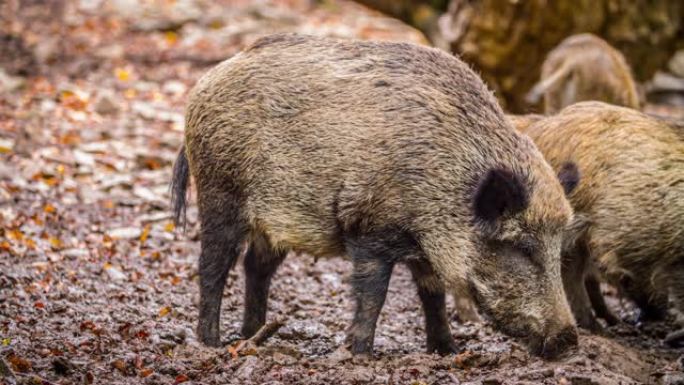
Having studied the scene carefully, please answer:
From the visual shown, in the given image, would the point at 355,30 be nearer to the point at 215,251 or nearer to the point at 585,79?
the point at 585,79

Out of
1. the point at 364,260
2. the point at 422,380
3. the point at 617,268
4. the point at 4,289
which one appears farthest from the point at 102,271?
the point at 617,268

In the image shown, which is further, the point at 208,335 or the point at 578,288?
the point at 578,288

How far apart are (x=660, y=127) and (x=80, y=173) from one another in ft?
17.6

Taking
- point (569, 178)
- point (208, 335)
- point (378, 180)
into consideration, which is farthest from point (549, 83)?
point (208, 335)

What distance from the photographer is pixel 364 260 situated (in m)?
5.84

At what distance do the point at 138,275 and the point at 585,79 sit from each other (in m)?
4.87

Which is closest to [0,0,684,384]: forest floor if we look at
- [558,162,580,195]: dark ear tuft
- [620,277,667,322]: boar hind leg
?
[620,277,667,322]: boar hind leg

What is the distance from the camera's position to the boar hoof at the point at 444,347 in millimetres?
6338

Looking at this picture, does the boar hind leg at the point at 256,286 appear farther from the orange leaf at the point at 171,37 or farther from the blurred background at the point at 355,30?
the orange leaf at the point at 171,37

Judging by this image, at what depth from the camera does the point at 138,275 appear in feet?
25.1

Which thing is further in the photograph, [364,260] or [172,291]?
Result: [172,291]

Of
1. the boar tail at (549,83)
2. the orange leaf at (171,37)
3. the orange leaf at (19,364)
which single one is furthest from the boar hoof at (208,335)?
the orange leaf at (171,37)

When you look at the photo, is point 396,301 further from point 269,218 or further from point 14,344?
point 14,344

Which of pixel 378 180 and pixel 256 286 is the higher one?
pixel 378 180
